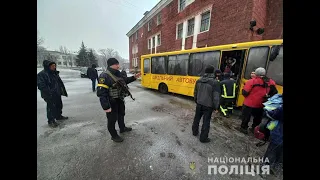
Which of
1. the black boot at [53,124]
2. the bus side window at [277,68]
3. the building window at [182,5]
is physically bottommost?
the black boot at [53,124]

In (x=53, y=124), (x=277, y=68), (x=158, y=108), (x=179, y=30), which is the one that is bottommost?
(x=53, y=124)

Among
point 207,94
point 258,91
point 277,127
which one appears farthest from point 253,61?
point 277,127

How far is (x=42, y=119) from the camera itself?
390 cm

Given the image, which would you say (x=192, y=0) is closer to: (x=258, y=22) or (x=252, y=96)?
(x=258, y=22)

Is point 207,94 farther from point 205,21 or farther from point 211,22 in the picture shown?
point 205,21

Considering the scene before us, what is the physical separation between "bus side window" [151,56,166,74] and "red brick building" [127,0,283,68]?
5503mm

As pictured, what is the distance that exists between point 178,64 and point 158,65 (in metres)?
1.56

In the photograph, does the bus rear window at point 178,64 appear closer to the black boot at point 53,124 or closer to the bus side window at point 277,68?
the bus side window at point 277,68

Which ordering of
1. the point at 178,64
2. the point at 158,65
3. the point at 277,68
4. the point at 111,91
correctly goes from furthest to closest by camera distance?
the point at 158,65 → the point at 178,64 → the point at 277,68 → the point at 111,91

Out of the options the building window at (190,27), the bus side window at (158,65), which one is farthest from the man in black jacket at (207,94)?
the building window at (190,27)

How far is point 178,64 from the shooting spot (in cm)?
639

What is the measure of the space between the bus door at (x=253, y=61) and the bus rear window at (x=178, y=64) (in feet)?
8.19

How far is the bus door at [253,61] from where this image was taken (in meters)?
3.87
